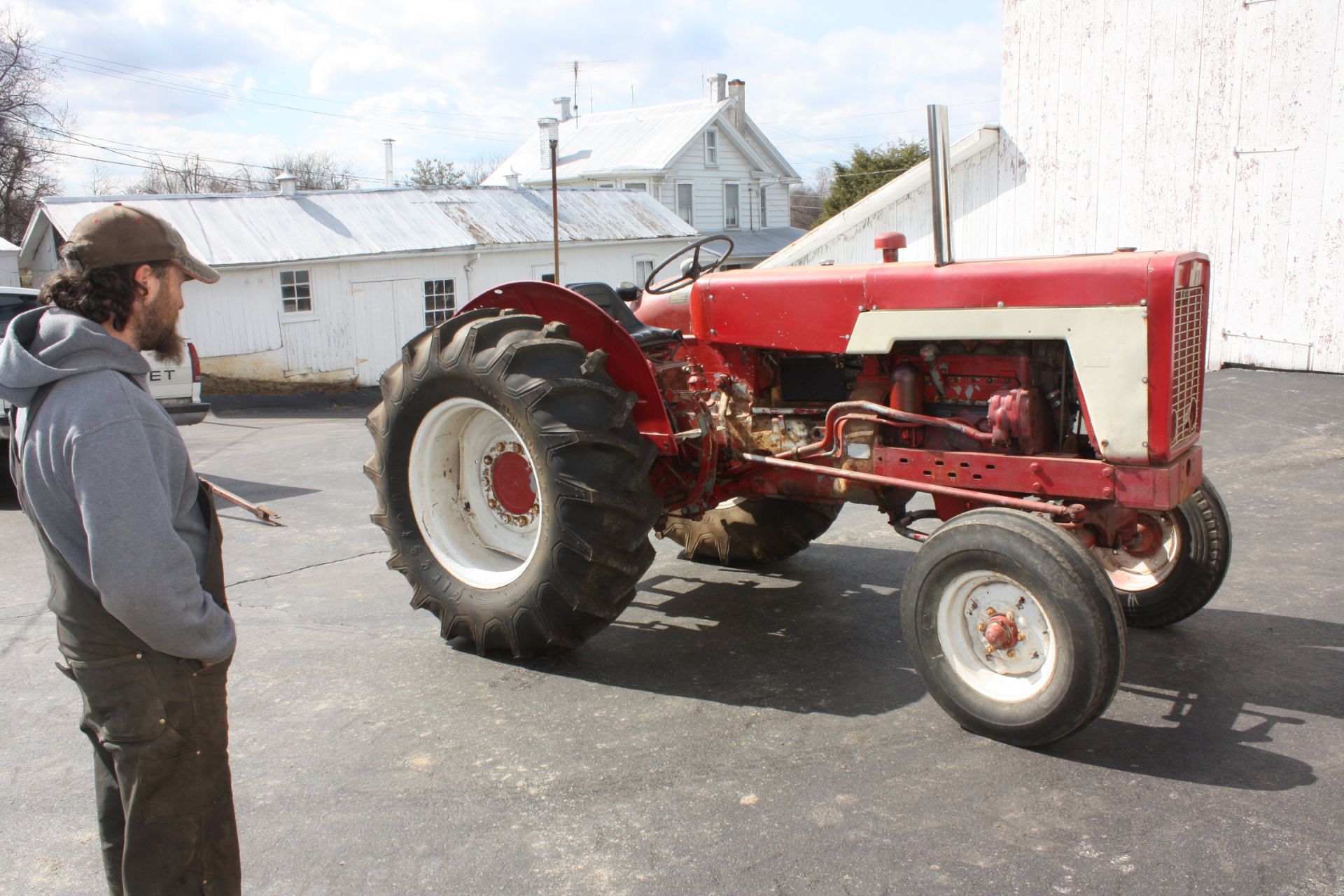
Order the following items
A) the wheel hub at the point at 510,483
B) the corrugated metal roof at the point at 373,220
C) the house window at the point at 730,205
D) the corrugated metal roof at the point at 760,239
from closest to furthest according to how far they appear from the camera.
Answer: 1. the wheel hub at the point at 510,483
2. the corrugated metal roof at the point at 373,220
3. the corrugated metal roof at the point at 760,239
4. the house window at the point at 730,205

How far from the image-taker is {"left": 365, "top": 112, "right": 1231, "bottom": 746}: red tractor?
11.7 ft

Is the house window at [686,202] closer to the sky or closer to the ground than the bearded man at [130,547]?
closer to the sky

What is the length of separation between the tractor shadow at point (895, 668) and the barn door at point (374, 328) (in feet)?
50.2

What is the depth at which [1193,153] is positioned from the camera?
11508 millimetres

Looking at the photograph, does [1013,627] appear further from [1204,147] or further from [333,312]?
[333,312]

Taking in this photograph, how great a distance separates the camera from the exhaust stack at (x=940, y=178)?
409 centimetres

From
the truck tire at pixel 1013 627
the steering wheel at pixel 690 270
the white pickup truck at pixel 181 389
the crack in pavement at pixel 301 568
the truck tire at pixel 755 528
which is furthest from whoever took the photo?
the white pickup truck at pixel 181 389

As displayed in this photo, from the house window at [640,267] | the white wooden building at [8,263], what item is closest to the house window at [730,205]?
the house window at [640,267]

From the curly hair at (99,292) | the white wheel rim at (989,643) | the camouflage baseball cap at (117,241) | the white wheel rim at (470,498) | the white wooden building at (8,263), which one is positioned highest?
the white wooden building at (8,263)

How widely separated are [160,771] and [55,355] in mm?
855

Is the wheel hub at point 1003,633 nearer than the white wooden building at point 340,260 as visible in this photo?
Yes

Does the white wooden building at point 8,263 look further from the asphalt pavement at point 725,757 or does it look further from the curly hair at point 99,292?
the curly hair at point 99,292

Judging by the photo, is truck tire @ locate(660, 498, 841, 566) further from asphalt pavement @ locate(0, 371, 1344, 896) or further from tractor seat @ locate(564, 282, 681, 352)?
tractor seat @ locate(564, 282, 681, 352)

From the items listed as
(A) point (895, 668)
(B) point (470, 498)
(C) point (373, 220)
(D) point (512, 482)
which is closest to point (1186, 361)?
(A) point (895, 668)
